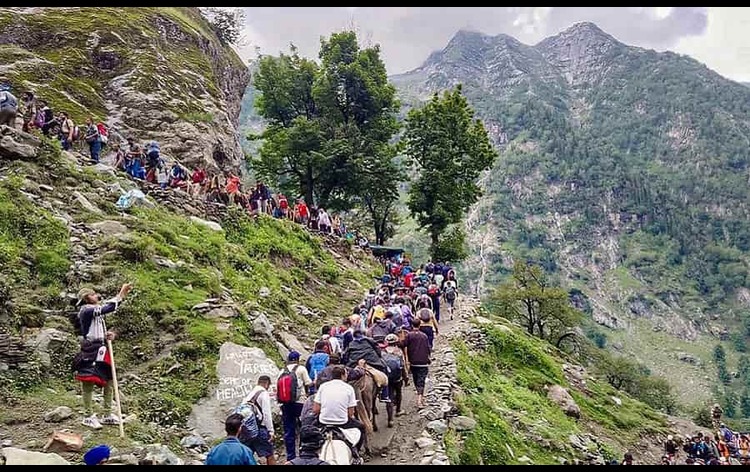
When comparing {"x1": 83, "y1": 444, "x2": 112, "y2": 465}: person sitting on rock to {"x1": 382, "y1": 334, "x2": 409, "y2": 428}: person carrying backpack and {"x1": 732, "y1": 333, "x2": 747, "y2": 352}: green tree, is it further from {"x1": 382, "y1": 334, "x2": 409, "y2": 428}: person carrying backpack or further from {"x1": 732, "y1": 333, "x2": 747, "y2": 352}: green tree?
{"x1": 732, "y1": 333, "x2": 747, "y2": 352}: green tree

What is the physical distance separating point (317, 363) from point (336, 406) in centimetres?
232

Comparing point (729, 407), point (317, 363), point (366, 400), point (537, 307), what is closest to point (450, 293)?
point (317, 363)

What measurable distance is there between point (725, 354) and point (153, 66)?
176495 millimetres

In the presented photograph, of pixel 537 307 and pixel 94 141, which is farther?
pixel 537 307

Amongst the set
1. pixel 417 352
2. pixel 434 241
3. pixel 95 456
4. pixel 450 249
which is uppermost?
pixel 434 241

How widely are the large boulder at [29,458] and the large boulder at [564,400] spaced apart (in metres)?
19.0

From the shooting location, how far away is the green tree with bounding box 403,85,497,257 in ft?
118

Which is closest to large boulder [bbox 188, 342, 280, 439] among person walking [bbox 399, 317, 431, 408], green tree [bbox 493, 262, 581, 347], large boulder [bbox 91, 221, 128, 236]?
person walking [bbox 399, 317, 431, 408]

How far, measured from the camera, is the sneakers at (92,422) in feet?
26.5

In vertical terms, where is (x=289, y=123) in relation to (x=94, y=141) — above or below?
above

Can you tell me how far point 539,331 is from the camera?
4369 cm

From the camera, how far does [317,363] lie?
970cm

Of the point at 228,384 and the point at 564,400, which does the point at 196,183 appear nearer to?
the point at 228,384

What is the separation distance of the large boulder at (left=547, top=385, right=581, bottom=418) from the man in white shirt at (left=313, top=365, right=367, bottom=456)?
1611 cm
